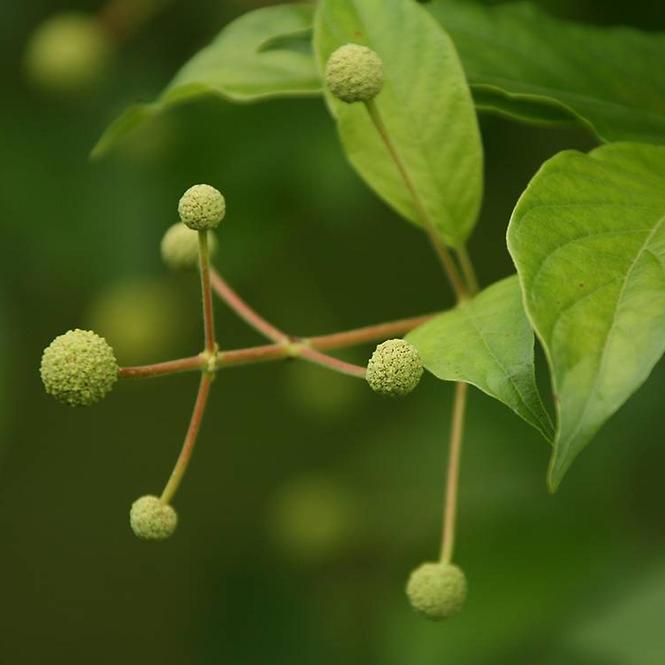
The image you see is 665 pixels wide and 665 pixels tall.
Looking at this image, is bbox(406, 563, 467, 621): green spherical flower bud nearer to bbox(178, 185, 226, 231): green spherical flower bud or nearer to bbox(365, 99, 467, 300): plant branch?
bbox(365, 99, 467, 300): plant branch

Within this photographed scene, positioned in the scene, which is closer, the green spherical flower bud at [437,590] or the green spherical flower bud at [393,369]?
the green spherical flower bud at [393,369]


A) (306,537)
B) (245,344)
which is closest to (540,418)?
(306,537)

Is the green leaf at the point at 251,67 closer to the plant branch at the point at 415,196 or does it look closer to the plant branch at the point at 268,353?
the plant branch at the point at 415,196

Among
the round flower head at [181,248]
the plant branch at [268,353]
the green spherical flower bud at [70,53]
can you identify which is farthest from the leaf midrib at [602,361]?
the green spherical flower bud at [70,53]

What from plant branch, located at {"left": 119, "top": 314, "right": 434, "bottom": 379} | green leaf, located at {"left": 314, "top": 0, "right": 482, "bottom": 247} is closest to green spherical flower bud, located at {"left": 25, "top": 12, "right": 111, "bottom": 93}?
green leaf, located at {"left": 314, "top": 0, "right": 482, "bottom": 247}

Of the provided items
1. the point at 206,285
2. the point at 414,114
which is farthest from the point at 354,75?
the point at 206,285

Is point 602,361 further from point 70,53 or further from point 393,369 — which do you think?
point 70,53

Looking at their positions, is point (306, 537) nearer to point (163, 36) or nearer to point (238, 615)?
point (238, 615)
